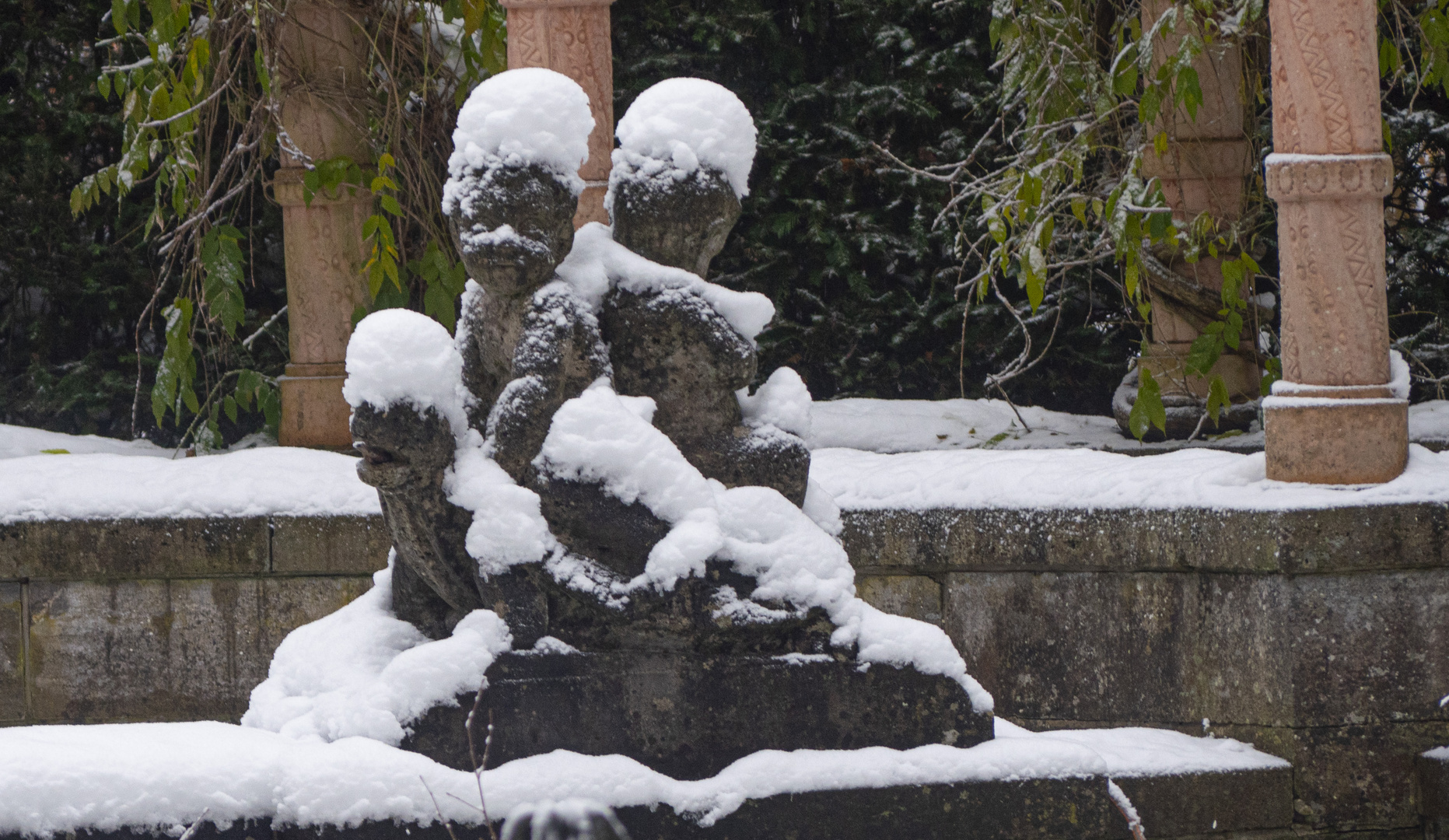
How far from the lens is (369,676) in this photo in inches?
101

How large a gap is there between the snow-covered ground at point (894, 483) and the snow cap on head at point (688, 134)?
1.51 meters

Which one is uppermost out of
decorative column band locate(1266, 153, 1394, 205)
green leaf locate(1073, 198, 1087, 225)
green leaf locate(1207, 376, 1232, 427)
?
green leaf locate(1073, 198, 1087, 225)

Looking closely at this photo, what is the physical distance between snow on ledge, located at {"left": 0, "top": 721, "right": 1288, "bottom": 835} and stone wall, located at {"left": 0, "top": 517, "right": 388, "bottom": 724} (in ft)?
5.54

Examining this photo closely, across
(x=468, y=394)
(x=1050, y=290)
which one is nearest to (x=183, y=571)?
(x=468, y=394)

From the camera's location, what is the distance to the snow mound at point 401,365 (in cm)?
248

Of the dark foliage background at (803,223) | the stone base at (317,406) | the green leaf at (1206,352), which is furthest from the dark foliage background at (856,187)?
the stone base at (317,406)

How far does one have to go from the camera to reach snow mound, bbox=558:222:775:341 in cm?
266

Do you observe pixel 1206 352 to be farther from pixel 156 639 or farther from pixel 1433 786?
pixel 156 639

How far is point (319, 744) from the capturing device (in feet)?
7.84

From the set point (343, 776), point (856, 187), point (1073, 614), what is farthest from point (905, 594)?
point (856, 187)

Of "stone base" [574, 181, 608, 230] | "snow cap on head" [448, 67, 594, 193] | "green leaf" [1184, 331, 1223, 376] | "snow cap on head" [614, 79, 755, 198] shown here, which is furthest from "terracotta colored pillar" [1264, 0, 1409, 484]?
"snow cap on head" [448, 67, 594, 193]

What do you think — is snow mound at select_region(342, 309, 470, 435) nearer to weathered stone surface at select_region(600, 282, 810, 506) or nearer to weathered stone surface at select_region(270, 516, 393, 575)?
weathered stone surface at select_region(600, 282, 810, 506)

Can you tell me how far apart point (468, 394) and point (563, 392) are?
241mm

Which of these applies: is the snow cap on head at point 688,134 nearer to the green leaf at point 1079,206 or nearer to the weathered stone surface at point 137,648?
the weathered stone surface at point 137,648
